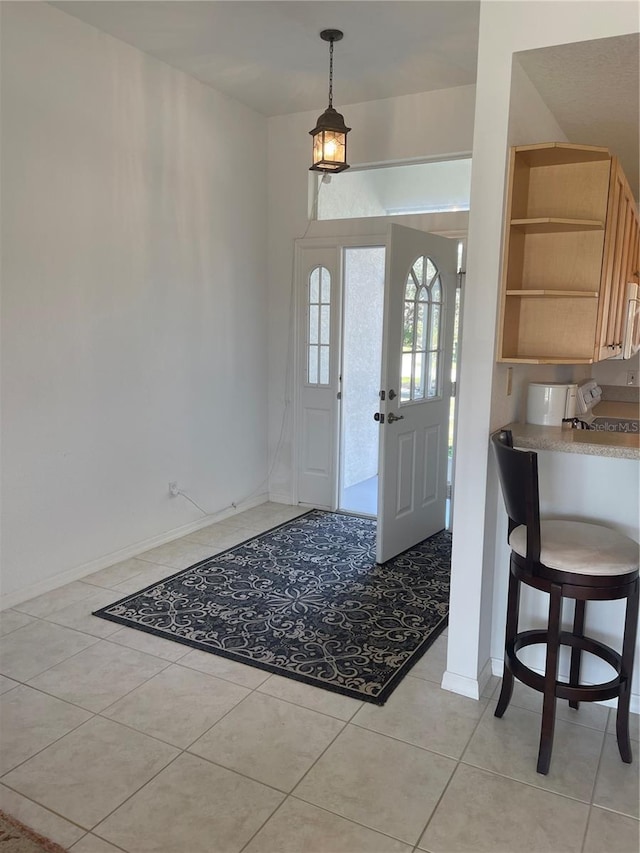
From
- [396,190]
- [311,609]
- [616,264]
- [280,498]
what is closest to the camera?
[616,264]

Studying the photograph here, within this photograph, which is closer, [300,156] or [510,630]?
[510,630]

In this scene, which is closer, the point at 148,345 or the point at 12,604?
the point at 12,604

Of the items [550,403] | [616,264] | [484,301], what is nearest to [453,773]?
[550,403]

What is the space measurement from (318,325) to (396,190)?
1.17 m

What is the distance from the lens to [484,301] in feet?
7.87

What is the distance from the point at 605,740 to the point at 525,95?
2.48 metres

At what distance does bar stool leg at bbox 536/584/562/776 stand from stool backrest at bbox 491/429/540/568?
15 centimetres

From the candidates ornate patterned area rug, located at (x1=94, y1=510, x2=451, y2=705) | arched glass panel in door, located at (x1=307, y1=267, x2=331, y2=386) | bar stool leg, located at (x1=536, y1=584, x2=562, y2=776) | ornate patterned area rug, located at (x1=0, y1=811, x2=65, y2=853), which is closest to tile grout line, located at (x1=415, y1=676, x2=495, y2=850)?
bar stool leg, located at (x1=536, y1=584, x2=562, y2=776)

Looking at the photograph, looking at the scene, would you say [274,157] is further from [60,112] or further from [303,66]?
[60,112]

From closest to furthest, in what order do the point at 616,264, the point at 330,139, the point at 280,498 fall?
the point at 616,264
the point at 330,139
the point at 280,498

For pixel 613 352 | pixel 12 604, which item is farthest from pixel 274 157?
pixel 12 604

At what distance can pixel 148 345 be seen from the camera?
401cm

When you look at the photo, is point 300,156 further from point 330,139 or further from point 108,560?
point 108,560

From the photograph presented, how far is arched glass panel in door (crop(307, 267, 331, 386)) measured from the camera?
4.95 metres
